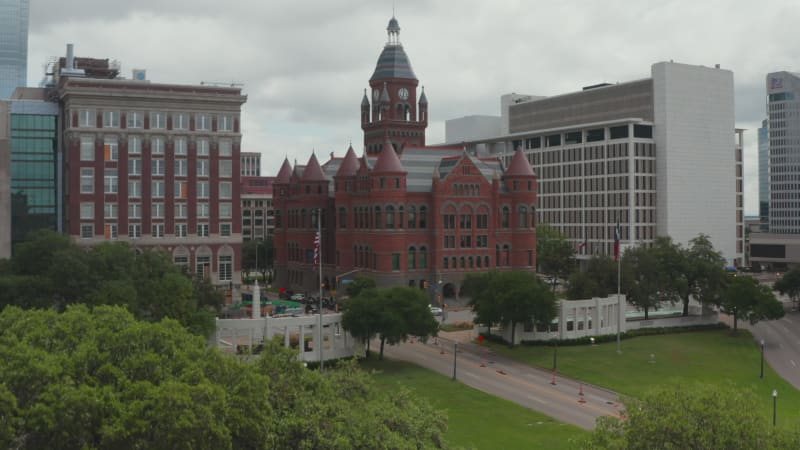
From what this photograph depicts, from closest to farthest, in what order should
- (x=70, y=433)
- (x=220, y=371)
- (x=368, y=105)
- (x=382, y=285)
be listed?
(x=70, y=433) < (x=220, y=371) < (x=382, y=285) < (x=368, y=105)

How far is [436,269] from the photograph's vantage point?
387ft

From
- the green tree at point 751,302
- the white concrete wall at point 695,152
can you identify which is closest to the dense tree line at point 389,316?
the green tree at point 751,302

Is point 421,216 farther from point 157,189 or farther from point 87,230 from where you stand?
point 87,230

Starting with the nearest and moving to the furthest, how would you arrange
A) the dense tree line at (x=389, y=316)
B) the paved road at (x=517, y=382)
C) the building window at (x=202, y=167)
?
1. the paved road at (x=517, y=382)
2. the dense tree line at (x=389, y=316)
3. the building window at (x=202, y=167)

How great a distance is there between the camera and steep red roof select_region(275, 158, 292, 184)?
150625 mm

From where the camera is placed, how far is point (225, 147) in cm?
10725

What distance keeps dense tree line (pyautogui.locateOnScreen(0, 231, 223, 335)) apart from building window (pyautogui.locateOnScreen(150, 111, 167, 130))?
3290 centimetres

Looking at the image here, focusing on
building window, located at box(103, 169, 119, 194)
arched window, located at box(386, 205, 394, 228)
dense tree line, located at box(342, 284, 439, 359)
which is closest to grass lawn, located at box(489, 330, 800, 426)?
dense tree line, located at box(342, 284, 439, 359)

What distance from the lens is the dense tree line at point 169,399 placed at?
104 ft

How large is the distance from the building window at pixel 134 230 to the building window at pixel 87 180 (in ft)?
21.7

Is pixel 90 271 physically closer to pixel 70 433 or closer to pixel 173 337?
pixel 173 337

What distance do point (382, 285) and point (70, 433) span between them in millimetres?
84228

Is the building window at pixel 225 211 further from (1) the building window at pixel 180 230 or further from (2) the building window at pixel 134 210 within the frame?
(2) the building window at pixel 134 210

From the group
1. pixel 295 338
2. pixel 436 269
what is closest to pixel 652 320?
pixel 436 269
